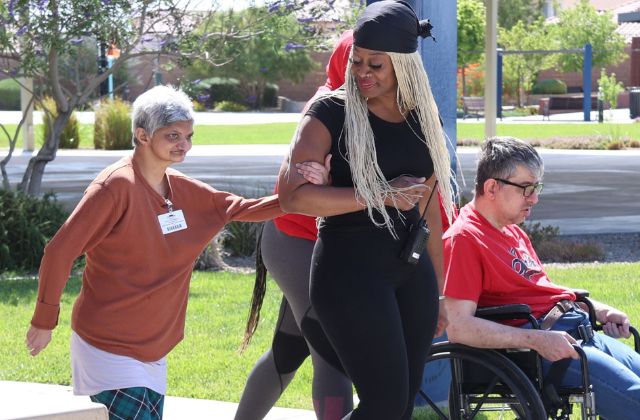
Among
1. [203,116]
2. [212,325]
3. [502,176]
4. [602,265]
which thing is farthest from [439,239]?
[203,116]

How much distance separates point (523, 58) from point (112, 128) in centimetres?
2838

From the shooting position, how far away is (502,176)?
14.8 ft

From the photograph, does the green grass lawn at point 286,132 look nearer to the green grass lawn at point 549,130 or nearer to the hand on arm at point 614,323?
the green grass lawn at point 549,130

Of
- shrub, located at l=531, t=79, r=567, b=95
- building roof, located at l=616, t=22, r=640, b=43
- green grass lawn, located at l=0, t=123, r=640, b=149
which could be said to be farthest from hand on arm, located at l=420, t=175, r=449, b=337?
building roof, located at l=616, t=22, r=640, b=43

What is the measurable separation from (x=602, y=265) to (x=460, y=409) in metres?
6.28

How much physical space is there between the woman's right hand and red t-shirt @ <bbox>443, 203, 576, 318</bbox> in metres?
0.82

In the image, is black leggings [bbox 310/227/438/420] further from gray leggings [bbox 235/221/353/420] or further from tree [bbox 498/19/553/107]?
tree [bbox 498/19/553/107]

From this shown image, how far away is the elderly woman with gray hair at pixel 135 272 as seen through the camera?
3.82 metres

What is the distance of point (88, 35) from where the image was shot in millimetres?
11242

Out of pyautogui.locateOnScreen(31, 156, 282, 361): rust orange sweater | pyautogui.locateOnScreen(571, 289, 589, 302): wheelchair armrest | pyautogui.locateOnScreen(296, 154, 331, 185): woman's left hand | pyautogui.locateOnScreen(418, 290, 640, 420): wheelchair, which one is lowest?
pyautogui.locateOnScreen(418, 290, 640, 420): wheelchair

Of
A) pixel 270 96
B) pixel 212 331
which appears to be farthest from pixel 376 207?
pixel 270 96

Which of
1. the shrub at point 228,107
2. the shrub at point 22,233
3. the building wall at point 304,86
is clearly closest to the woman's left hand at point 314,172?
the shrub at point 22,233

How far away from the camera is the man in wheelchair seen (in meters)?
4.31

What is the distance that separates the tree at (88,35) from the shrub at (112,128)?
1453cm
